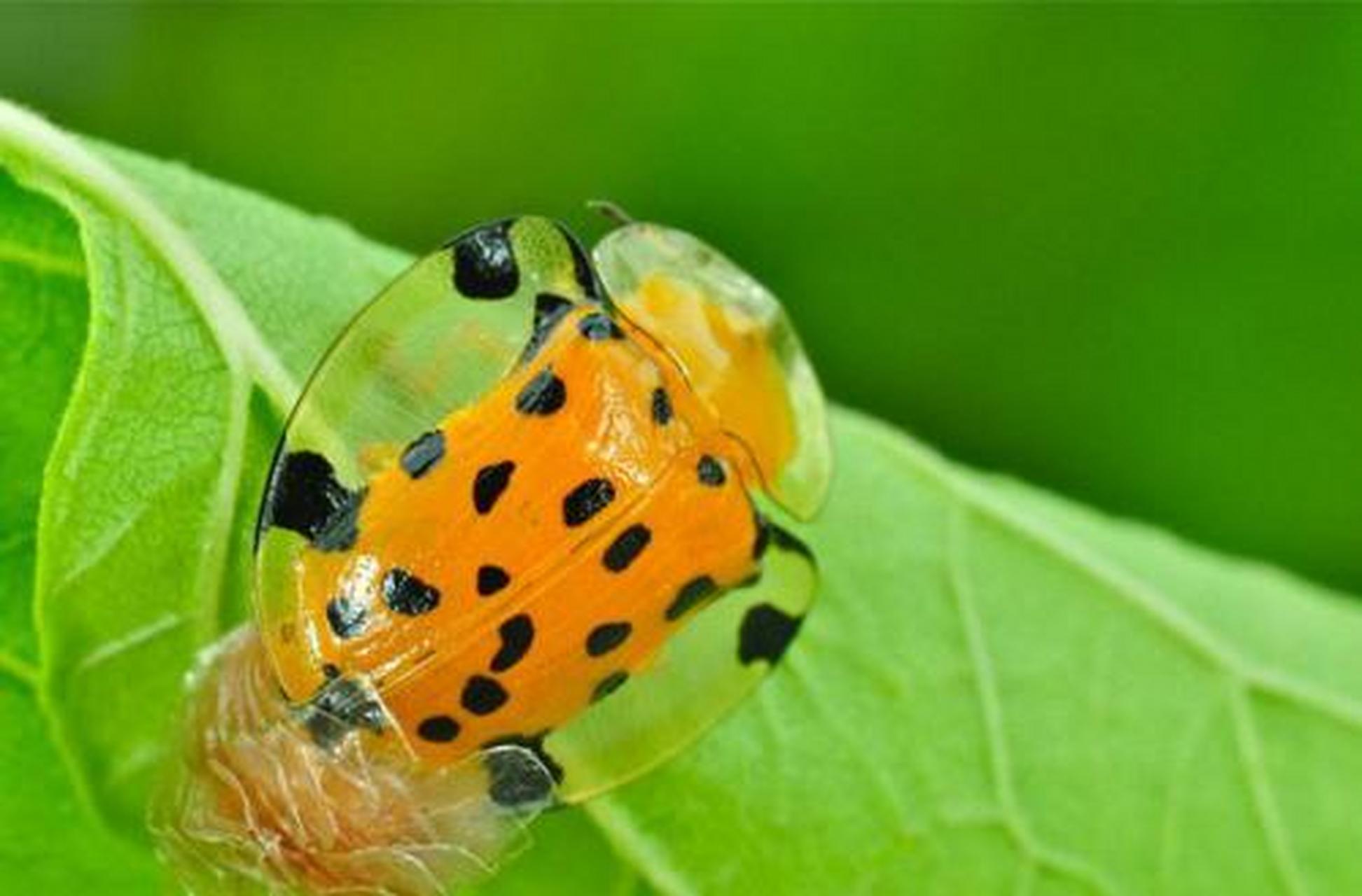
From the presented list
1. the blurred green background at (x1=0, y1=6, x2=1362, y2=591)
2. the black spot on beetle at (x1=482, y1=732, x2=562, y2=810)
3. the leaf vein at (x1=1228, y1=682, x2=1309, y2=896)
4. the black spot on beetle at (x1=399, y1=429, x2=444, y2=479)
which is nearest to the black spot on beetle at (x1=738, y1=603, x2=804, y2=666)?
the black spot on beetle at (x1=482, y1=732, x2=562, y2=810)

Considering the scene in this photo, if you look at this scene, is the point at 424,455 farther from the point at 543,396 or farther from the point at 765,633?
the point at 765,633

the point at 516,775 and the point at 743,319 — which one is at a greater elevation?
the point at 743,319

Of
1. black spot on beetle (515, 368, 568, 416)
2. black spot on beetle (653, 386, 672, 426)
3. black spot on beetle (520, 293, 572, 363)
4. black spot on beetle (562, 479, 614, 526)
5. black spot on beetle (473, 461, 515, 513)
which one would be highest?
black spot on beetle (520, 293, 572, 363)

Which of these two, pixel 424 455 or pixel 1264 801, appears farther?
pixel 1264 801

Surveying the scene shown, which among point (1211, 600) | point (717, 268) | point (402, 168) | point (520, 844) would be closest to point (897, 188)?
point (402, 168)

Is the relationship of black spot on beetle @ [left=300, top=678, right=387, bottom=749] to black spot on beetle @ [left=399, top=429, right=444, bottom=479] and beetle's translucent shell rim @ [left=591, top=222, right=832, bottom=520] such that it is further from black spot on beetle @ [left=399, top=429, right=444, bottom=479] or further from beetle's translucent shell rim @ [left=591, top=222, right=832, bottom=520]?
beetle's translucent shell rim @ [left=591, top=222, right=832, bottom=520]

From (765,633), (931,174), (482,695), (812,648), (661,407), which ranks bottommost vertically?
(931,174)

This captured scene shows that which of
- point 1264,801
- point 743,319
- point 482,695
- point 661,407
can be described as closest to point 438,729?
point 482,695
